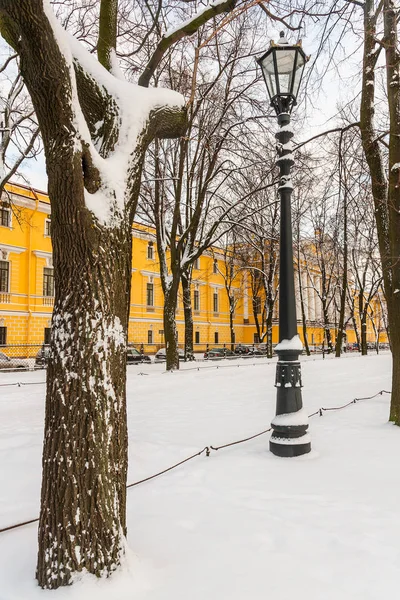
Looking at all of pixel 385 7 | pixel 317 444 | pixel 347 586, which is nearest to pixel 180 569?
pixel 347 586

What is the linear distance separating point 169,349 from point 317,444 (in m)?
12.7

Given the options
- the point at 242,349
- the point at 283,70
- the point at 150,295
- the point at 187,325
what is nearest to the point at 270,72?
the point at 283,70

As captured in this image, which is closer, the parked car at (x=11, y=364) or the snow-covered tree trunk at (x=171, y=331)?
the snow-covered tree trunk at (x=171, y=331)

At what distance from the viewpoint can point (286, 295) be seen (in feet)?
19.8

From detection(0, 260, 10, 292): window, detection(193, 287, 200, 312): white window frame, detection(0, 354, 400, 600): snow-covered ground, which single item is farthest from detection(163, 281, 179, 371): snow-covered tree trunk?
detection(193, 287, 200, 312): white window frame

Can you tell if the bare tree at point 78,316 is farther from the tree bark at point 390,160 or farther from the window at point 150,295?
the window at point 150,295

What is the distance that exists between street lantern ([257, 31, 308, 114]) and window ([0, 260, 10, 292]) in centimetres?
3075

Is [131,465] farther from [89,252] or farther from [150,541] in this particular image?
[89,252]

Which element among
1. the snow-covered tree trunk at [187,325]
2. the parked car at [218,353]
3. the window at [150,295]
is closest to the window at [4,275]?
the snow-covered tree trunk at [187,325]

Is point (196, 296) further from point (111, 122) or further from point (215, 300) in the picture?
point (111, 122)

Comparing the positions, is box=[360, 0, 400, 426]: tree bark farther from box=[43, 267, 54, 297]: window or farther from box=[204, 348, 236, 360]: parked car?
box=[43, 267, 54, 297]: window

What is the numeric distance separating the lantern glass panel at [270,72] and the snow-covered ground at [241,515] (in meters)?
4.67

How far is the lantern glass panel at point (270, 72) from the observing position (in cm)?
613

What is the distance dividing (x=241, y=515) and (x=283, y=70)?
5.27 m
